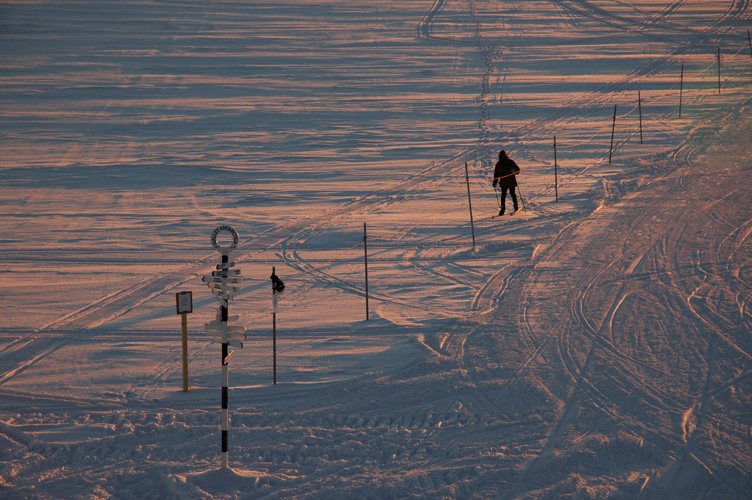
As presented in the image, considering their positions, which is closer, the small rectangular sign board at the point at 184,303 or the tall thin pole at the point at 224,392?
the tall thin pole at the point at 224,392

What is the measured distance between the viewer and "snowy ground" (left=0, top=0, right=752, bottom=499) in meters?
6.73

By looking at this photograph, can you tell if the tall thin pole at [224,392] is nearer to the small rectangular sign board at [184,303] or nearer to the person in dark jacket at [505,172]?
the small rectangular sign board at [184,303]

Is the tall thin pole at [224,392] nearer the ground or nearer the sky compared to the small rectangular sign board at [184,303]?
nearer the ground

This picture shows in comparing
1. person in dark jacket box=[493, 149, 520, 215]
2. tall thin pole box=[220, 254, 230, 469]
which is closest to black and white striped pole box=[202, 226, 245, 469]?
tall thin pole box=[220, 254, 230, 469]

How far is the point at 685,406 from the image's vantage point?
24.3 feet

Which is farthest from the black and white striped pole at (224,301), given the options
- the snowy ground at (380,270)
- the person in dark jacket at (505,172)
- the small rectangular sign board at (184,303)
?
the person in dark jacket at (505,172)

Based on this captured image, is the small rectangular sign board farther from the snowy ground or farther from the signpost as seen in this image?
the snowy ground

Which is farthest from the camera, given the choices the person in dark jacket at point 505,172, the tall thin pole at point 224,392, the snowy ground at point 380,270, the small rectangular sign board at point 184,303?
the person in dark jacket at point 505,172

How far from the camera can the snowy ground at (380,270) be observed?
6730mm

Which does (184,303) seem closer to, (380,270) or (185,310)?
(185,310)

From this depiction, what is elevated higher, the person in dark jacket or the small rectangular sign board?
the person in dark jacket

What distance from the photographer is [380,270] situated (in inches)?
485

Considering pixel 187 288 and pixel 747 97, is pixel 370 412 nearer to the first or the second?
pixel 187 288

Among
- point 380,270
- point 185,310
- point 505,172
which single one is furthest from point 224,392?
point 505,172
